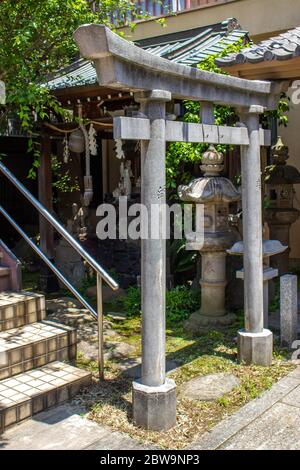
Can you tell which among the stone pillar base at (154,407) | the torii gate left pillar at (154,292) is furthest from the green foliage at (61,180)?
the stone pillar base at (154,407)

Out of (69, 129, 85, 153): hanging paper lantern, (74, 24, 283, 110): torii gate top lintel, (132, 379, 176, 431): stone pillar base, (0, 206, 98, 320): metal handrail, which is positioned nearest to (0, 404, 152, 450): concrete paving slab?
(132, 379, 176, 431): stone pillar base

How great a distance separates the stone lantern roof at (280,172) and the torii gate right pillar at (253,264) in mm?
3950

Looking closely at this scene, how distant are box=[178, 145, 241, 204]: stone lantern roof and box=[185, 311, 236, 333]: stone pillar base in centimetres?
170

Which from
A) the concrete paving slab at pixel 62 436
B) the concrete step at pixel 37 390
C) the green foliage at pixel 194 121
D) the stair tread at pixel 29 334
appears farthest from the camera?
the green foliage at pixel 194 121

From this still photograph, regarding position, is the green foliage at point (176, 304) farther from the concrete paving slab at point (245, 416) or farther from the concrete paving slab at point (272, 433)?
the concrete paving slab at point (272, 433)

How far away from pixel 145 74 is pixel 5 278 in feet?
10.9

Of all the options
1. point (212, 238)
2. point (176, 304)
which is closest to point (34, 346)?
point (212, 238)

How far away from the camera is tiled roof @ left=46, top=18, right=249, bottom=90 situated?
8.47 metres

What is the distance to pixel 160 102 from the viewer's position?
429 centimetres

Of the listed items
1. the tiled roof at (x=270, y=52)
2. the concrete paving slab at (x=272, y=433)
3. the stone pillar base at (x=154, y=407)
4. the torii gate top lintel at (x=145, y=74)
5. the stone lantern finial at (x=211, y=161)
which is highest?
the tiled roof at (x=270, y=52)

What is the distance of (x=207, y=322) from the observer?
7355mm

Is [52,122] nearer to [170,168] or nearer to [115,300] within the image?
[170,168]

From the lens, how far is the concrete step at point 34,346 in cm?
502

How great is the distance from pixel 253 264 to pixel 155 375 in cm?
207
